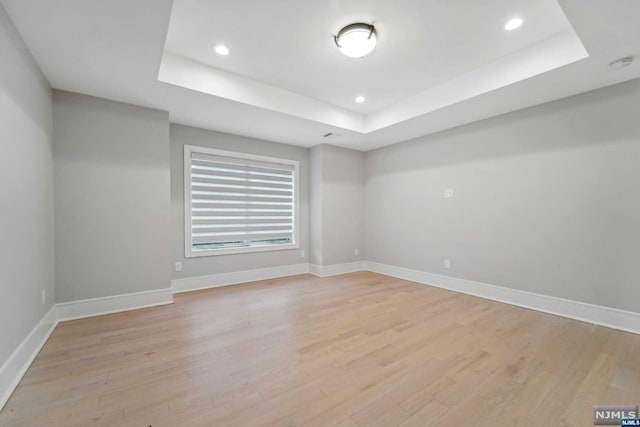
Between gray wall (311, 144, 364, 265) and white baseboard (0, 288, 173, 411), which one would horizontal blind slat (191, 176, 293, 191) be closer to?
→ gray wall (311, 144, 364, 265)

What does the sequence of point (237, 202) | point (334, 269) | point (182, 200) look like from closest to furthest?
point (182, 200) < point (237, 202) < point (334, 269)

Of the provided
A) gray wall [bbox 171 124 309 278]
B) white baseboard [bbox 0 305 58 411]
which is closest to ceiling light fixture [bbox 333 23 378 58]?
gray wall [bbox 171 124 309 278]

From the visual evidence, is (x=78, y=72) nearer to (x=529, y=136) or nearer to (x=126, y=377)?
(x=126, y=377)

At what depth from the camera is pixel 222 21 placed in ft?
7.38

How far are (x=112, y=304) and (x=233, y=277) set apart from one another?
1621mm

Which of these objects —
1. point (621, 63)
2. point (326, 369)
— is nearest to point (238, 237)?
point (326, 369)

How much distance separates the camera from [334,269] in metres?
5.10

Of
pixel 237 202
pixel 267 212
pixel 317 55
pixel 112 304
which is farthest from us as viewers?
pixel 267 212

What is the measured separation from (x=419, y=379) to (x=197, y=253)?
3.42 m

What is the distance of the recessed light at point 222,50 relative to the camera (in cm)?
260

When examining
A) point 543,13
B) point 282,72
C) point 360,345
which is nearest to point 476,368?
point 360,345

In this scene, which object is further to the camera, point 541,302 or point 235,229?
point 235,229

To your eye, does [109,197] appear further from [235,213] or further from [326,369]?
[326,369]

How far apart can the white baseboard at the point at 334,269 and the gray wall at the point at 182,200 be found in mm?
304
